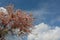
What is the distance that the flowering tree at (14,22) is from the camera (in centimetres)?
665

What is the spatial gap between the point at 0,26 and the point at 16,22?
622 millimetres

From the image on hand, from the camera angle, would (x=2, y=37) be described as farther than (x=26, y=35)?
No

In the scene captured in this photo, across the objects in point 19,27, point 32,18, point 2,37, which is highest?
point 32,18

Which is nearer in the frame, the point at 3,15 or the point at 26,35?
the point at 3,15

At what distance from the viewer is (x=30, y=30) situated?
701cm

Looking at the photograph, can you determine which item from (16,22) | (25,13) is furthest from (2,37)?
(25,13)

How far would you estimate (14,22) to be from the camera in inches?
263

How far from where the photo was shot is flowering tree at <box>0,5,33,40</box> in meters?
6.65

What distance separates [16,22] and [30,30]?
69 cm

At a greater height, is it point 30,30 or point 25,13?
point 25,13

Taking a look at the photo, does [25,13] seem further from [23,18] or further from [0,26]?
[0,26]

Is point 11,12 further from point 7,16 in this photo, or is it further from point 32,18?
point 32,18

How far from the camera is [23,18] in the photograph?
6.79 metres

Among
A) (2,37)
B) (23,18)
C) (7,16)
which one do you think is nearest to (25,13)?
(23,18)
